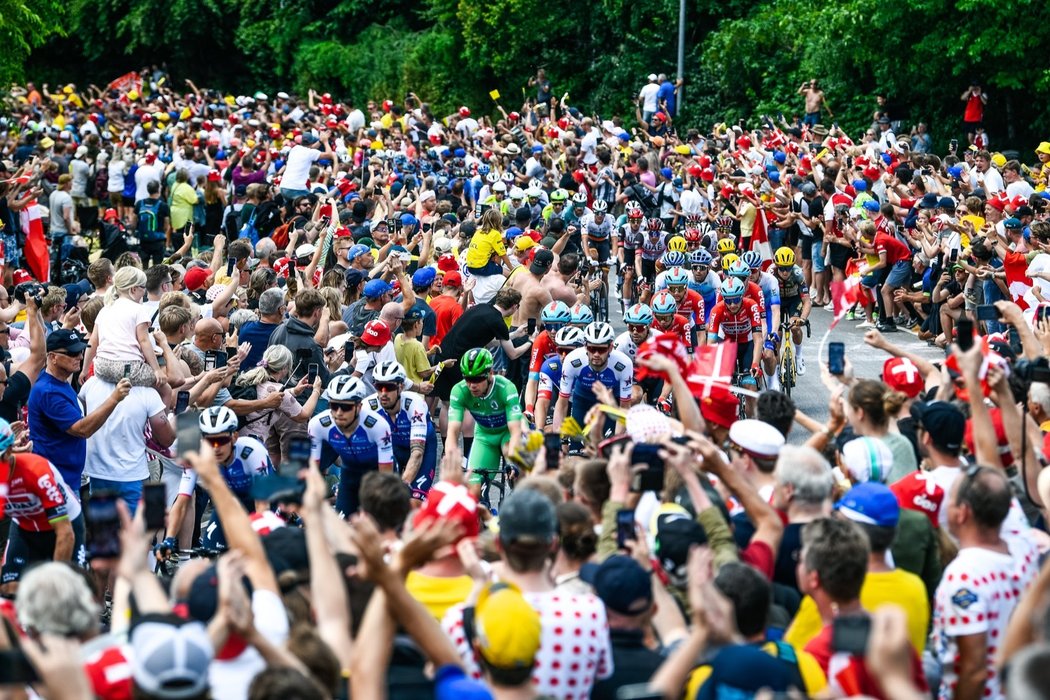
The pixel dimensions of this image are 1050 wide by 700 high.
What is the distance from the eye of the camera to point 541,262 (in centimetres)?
1491

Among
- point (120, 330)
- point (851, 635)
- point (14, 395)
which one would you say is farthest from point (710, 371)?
point (14, 395)

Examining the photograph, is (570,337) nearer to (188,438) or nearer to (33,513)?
(33,513)

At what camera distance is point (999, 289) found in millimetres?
16906

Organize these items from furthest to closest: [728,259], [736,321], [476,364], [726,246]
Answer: [726,246]
[728,259]
[736,321]
[476,364]

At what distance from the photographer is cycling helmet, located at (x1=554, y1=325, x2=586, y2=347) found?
38.1 ft

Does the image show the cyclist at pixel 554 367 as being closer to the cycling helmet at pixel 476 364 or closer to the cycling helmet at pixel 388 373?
the cycling helmet at pixel 476 364

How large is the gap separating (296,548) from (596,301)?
581 inches

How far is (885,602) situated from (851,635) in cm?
137

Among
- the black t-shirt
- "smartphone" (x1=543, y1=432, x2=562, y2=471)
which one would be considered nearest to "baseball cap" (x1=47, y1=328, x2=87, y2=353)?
the black t-shirt

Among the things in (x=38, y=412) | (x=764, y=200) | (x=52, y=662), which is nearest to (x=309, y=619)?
(x=52, y=662)

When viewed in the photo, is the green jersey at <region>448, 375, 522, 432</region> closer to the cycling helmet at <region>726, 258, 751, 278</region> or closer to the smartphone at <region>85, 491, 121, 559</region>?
the cycling helmet at <region>726, 258, 751, 278</region>

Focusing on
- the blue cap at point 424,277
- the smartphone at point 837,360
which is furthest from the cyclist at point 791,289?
the smartphone at point 837,360

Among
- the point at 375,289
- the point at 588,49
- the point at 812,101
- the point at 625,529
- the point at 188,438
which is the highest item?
the point at 588,49

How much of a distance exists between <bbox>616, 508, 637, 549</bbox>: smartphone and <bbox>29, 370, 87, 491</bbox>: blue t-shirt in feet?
15.9
